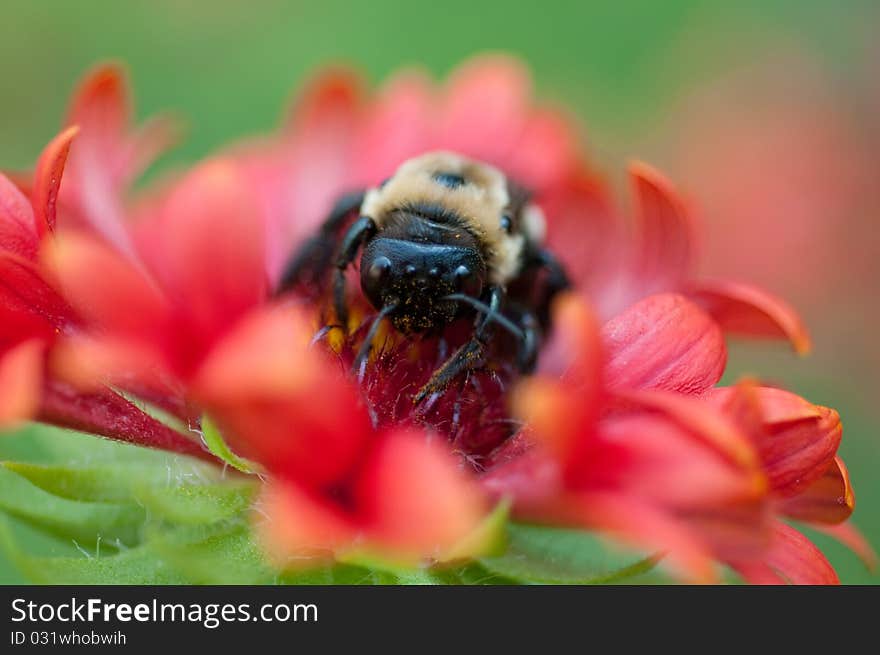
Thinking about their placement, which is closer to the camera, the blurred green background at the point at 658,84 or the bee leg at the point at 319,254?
the bee leg at the point at 319,254

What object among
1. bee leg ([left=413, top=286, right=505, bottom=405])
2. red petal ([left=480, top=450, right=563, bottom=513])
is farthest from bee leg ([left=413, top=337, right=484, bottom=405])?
red petal ([left=480, top=450, right=563, bottom=513])

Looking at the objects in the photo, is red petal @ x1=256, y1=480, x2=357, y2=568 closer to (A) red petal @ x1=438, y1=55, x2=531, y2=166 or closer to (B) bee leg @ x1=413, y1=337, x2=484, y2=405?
(B) bee leg @ x1=413, y1=337, x2=484, y2=405

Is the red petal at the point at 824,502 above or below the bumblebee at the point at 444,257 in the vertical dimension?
below

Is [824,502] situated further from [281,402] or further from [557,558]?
[281,402]

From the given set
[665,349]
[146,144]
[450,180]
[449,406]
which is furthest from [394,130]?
[665,349]

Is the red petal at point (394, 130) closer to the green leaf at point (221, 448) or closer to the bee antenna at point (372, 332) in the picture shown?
the bee antenna at point (372, 332)

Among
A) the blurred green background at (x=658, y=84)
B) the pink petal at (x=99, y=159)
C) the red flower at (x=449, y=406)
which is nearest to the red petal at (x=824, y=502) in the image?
the red flower at (x=449, y=406)
